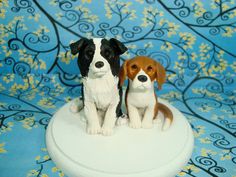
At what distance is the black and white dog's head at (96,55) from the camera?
0.89 m

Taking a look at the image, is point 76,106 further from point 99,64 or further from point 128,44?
point 128,44

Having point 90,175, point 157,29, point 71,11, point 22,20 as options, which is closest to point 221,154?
point 90,175

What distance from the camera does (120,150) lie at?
93 centimetres

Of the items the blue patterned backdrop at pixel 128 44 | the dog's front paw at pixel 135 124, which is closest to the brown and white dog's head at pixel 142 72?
the dog's front paw at pixel 135 124

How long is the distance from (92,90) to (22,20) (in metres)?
0.56

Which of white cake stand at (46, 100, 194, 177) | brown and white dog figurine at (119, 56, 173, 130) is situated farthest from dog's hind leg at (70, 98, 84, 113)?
brown and white dog figurine at (119, 56, 173, 130)

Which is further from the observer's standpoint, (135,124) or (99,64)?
(135,124)

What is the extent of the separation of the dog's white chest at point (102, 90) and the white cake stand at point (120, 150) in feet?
0.31

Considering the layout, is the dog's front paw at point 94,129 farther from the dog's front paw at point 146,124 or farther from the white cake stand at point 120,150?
the dog's front paw at point 146,124

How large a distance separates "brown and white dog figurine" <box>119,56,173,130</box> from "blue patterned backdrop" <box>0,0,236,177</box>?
0.29 metres

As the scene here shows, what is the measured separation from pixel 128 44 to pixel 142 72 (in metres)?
0.49

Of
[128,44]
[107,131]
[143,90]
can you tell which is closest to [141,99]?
[143,90]

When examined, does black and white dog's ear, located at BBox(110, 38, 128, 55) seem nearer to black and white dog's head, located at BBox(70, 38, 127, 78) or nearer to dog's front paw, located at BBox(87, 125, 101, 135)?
black and white dog's head, located at BBox(70, 38, 127, 78)

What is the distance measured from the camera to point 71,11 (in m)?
1.36
